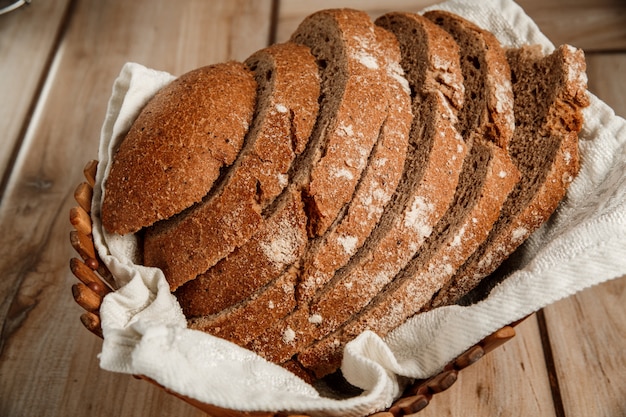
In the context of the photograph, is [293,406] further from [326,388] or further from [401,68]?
[401,68]

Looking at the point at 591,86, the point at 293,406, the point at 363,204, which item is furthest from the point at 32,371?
the point at 591,86

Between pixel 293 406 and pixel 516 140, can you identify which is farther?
pixel 516 140

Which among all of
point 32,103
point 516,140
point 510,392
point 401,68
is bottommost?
point 510,392

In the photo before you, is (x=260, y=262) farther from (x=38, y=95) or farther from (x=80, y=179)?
(x=38, y=95)

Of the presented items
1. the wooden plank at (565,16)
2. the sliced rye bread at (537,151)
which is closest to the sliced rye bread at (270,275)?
the sliced rye bread at (537,151)

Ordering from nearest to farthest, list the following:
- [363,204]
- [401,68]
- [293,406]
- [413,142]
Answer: [293,406]
[363,204]
[413,142]
[401,68]

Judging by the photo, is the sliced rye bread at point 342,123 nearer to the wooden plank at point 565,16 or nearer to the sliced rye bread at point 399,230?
the sliced rye bread at point 399,230
